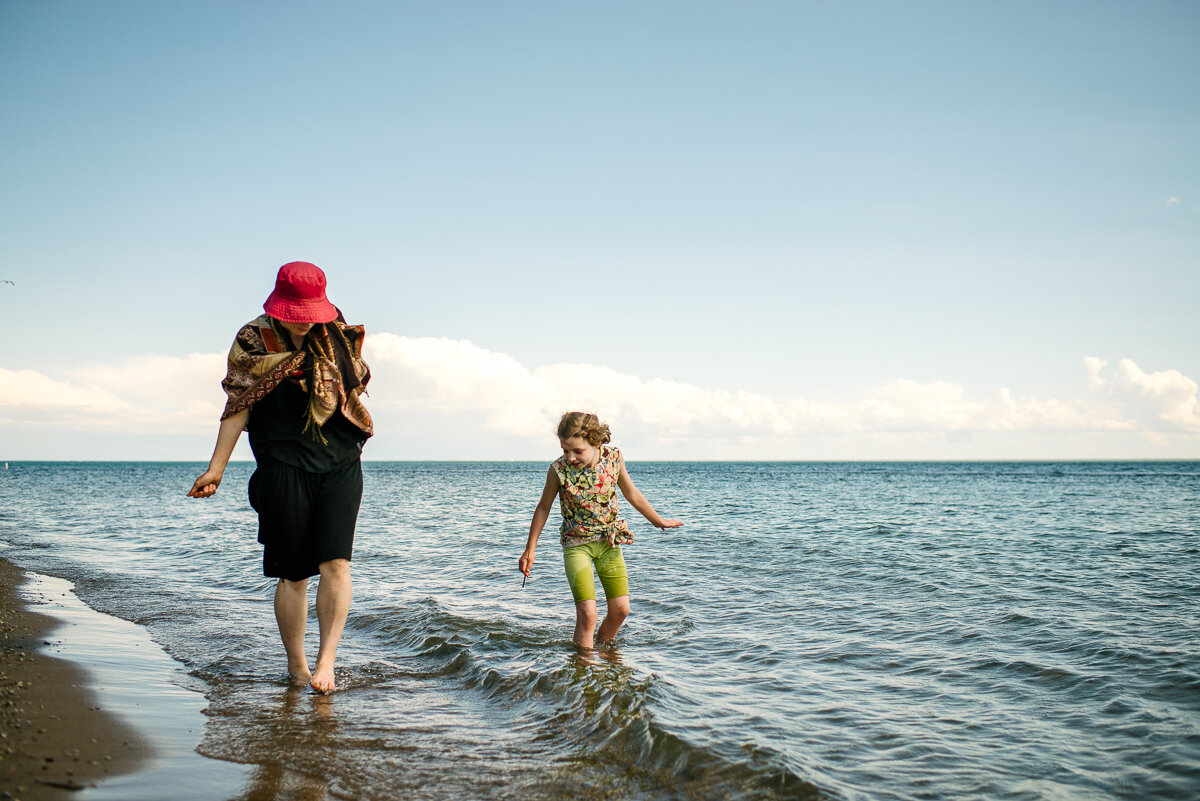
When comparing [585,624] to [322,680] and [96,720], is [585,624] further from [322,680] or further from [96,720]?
[96,720]

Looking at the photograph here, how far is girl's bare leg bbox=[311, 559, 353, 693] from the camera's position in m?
3.96

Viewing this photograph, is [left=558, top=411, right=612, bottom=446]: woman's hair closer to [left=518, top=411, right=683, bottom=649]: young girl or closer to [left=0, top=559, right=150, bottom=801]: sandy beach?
[left=518, top=411, right=683, bottom=649]: young girl

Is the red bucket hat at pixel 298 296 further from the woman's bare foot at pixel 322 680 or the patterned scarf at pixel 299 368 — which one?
the woman's bare foot at pixel 322 680

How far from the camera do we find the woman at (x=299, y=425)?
3713 millimetres

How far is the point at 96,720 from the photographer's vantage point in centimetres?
351

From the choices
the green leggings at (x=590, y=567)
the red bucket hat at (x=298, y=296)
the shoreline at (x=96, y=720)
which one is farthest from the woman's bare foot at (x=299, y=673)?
the red bucket hat at (x=298, y=296)

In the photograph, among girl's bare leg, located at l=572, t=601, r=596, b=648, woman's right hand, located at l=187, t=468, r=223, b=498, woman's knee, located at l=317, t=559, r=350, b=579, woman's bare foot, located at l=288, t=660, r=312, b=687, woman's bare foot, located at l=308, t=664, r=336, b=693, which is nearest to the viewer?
woman's right hand, located at l=187, t=468, r=223, b=498

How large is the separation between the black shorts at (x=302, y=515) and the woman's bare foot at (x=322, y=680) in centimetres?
58

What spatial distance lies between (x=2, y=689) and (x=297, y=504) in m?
1.58

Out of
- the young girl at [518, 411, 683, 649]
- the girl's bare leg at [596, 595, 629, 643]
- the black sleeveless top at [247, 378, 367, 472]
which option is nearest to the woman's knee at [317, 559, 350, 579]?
the black sleeveless top at [247, 378, 367, 472]

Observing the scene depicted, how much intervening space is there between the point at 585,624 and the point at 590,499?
0.93 m

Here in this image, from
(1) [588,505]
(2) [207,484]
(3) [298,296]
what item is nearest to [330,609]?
(2) [207,484]

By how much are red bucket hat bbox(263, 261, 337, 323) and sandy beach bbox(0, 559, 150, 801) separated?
1880mm

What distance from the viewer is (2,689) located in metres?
3.74
